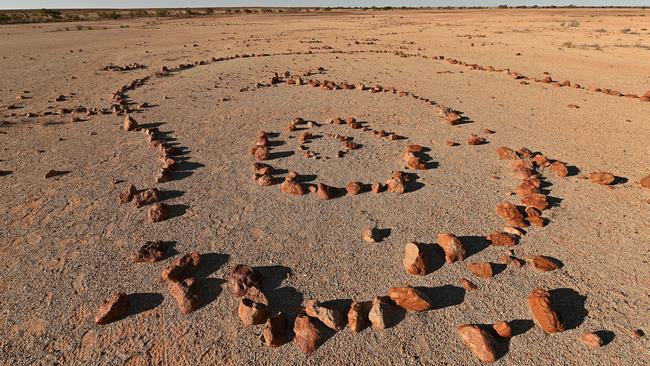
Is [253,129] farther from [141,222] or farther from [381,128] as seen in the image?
[141,222]

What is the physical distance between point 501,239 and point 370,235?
1.43 meters

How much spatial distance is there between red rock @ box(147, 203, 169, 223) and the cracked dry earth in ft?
0.36

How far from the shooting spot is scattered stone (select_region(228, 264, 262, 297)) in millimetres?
3504

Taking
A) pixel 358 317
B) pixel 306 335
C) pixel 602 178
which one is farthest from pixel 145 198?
pixel 602 178

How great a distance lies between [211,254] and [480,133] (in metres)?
5.97

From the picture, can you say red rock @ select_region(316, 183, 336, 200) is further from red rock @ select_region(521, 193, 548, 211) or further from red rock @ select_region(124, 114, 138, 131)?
red rock @ select_region(124, 114, 138, 131)

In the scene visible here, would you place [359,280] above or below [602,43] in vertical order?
below

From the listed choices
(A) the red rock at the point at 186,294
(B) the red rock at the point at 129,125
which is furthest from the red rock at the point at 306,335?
(B) the red rock at the point at 129,125

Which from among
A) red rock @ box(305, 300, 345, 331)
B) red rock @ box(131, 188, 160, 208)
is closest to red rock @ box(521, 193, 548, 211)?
red rock @ box(305, 300, 345, 331)

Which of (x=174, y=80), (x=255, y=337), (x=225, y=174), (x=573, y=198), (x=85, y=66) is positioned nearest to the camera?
(x=255, y=337)

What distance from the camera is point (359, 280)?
12.1 feet

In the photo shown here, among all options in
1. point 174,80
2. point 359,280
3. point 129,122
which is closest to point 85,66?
point 174,80

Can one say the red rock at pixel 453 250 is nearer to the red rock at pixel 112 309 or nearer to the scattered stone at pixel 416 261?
the scattered stone at pixel 416 261

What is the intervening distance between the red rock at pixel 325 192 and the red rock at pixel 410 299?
2026 millimetres
